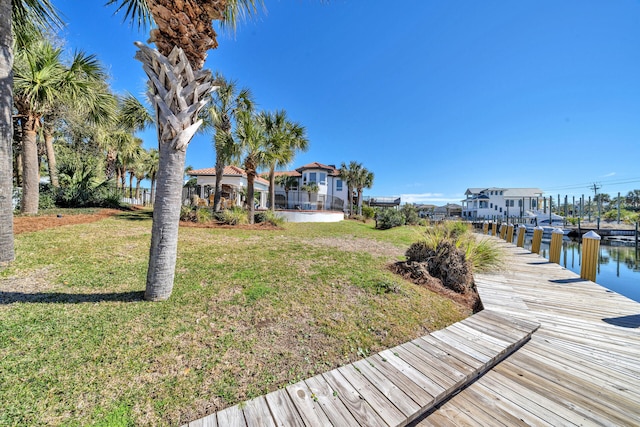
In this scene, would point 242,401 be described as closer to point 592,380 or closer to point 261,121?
point 592,380

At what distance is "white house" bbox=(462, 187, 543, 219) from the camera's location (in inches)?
1671

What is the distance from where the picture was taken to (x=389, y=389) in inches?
80.0

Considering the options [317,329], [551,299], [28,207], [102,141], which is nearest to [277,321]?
[317,329]

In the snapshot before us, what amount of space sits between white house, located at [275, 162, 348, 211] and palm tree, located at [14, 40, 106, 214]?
15503 mm

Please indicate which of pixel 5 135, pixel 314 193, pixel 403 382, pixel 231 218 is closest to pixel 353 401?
pixel 403 382

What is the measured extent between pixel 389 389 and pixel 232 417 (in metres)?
1.31

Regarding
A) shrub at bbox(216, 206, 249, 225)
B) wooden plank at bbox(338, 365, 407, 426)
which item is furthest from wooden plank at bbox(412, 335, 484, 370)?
shrub at bbox(216, 206, 249, 225)

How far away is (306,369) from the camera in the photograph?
7.60ft

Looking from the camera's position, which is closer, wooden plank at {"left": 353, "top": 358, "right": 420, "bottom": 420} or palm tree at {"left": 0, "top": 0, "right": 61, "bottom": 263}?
wooden plank at {"left": 353, "top": 358, "right": 420, "bottom": 420}

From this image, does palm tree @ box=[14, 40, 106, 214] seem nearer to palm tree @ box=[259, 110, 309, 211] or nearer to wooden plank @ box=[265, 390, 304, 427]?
palm tree @ box=[259, 110, 309, 211]

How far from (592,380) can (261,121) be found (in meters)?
14.1

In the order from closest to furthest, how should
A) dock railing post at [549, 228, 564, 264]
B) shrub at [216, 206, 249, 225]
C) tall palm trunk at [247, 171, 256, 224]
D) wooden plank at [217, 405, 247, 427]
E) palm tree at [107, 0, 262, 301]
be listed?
wooden plank at [217, 405, 247, 427] < palm tree at [107, 0, 262, 301] < dock railing post at [549, 228, 564, 264] < shrub at [216, 206, 249, 225] < tall palm trunk at [247, 171, 256, 224]

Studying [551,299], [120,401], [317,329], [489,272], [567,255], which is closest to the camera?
[120,401]

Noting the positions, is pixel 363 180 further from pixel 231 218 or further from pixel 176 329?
pixel 176 329
